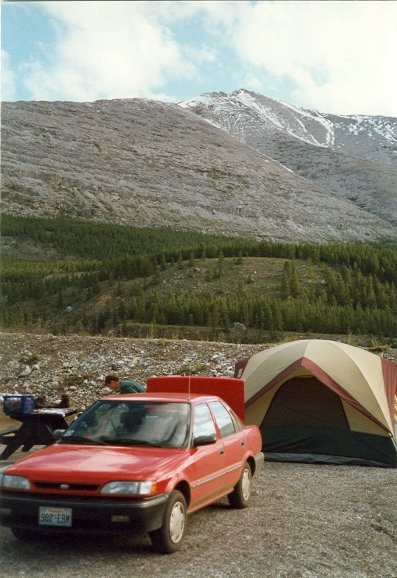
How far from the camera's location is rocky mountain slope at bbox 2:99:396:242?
127 metres

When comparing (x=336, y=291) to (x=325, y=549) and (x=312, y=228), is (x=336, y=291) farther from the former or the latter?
(x=312, y=228)

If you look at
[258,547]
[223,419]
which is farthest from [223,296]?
[258,547]

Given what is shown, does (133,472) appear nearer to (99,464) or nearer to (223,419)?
(99,464)

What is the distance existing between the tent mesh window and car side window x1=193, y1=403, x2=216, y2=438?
19.2 ft

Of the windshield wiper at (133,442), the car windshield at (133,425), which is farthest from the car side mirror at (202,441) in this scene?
the windshield wiper at (133,442)

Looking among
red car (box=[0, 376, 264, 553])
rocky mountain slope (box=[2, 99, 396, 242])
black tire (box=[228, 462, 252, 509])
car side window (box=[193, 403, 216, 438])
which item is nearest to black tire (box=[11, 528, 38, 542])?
red car (box=[0, 376, 264, 553])

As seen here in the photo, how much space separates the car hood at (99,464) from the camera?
21.2 ft

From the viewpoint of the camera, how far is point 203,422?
8.18 meters

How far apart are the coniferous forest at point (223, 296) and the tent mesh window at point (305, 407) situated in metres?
17.4

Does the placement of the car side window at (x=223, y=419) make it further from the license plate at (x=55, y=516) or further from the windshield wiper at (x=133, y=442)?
the license plate at (x=55, y=516)

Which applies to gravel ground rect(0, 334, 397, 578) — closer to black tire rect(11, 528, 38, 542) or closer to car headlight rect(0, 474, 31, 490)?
black tire rect(11, 528, 38, 542)

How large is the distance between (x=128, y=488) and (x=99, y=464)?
49cm

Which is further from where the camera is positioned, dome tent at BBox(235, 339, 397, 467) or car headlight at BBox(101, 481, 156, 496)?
dome tent at BBox(235, 339, 397, 467)

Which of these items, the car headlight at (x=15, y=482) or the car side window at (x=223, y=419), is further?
the car side window at (x=223, y=419)
